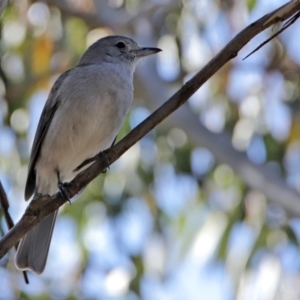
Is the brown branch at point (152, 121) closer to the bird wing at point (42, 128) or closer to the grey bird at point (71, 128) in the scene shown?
the grey bird at point (71, 128)

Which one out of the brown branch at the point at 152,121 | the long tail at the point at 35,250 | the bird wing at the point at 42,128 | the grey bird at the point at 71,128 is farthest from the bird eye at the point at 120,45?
the brown branch at the point at 152,121

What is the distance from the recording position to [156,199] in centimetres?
657

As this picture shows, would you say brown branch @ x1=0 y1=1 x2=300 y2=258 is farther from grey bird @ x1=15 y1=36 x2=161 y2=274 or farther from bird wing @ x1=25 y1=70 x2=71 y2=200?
bird wing @ x1=25 y1=70 x2=71 y2=200

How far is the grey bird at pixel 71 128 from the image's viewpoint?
11.4 feet

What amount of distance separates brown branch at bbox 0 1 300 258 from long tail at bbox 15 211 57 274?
2.77 feet

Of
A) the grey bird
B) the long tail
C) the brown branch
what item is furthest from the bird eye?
Answer: the brown branch

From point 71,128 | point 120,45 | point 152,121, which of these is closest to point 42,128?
point 71,128

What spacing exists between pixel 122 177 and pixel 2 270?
5.62 feet

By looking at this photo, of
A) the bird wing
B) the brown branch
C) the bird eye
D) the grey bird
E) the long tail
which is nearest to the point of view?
the brown branch

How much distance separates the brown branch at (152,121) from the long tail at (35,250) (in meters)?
0.84

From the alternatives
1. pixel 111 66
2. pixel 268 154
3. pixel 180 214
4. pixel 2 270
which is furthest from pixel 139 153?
pixel 111 66

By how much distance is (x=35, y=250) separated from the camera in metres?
3.40

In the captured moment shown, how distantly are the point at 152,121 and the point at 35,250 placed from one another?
138 centimetres

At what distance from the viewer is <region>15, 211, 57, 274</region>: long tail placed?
330 cm
